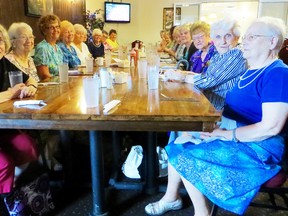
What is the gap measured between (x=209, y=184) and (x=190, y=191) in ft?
0.48

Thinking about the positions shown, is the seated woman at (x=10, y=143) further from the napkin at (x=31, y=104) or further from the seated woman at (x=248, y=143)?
the seated woman at (x=248, y=143)

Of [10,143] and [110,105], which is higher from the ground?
[110,105]

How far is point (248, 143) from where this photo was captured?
1.25 m

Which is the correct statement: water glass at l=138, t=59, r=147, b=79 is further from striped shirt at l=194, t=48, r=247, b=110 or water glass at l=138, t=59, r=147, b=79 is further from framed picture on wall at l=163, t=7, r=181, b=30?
framed picture on wall at l=163, t=7, r=181, b=30

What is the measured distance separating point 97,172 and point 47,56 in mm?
1296

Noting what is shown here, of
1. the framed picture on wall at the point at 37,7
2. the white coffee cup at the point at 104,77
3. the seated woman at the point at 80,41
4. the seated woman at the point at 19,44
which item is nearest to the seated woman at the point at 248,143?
the white coffee cup at the point at 104,77

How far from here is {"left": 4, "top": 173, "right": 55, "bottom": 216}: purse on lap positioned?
1.42 metres

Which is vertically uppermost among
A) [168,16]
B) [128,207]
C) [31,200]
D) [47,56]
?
[168,16]

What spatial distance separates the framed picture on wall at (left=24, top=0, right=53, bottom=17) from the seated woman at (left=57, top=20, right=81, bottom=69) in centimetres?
78

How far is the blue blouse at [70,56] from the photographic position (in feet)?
9.62

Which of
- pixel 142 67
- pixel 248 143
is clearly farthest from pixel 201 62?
pixel 248 143

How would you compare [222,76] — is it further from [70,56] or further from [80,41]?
[80,41]

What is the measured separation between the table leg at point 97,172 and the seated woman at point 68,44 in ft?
5.62

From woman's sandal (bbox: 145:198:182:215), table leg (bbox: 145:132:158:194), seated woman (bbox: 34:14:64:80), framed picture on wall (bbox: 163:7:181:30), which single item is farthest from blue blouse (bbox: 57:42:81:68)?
framed picture on wall (bbox: 163:7:181:30)
